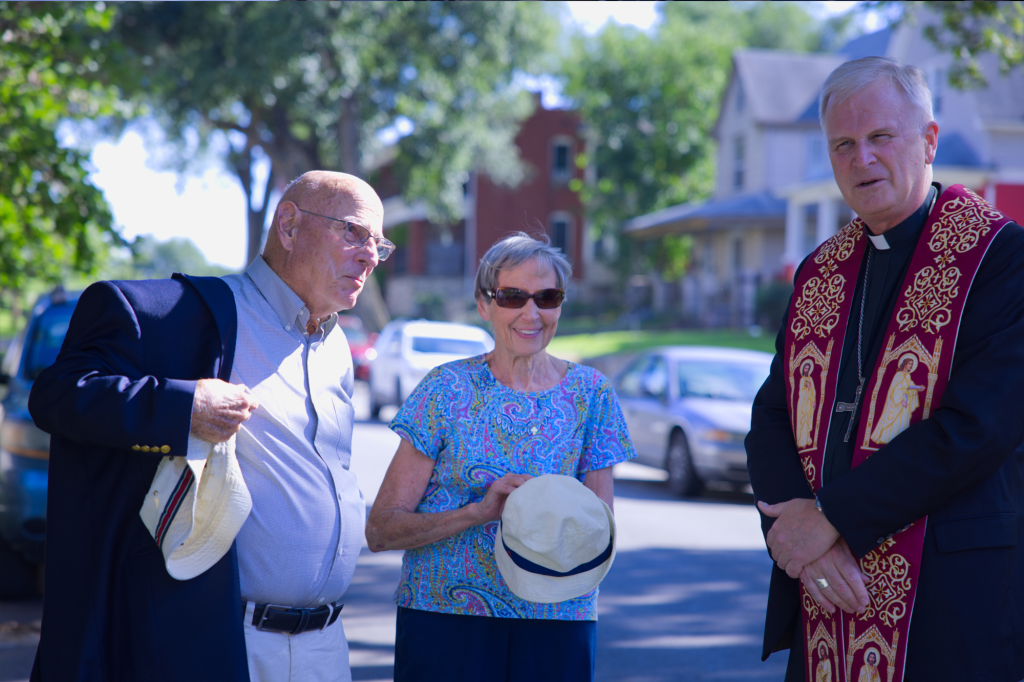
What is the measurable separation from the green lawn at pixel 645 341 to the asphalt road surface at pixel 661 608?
14.8 metres

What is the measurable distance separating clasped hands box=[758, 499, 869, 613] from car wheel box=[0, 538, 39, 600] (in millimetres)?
5484

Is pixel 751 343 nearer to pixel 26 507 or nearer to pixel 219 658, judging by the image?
pixel 26 507

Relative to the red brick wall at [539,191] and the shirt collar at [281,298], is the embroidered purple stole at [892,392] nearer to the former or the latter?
the shirt collar at [281,298]

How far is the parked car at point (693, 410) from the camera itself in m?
10.5

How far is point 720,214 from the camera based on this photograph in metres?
31.0

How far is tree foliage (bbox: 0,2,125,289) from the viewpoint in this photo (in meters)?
8.12

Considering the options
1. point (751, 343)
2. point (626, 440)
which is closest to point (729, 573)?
point (626, 440)

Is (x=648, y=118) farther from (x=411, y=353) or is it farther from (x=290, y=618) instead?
(x=290, y=618)

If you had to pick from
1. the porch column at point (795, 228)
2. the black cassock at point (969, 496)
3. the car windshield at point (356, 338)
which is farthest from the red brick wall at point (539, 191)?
→ the black cassock at point (969, 496)

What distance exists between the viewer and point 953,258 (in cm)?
257

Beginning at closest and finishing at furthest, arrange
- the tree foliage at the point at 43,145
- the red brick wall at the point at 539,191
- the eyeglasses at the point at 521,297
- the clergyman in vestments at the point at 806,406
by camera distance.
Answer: the clergyman in vestments at the point at 806,406 < the eyeglasses at the point at 521,297 < the tree foliage at the point at 43,145 < the red brick wall at the point at 539,191

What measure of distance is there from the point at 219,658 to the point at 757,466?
1589mm

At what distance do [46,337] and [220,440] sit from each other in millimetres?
5364

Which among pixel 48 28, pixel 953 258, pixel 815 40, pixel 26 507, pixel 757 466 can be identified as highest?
pixel 815 40
